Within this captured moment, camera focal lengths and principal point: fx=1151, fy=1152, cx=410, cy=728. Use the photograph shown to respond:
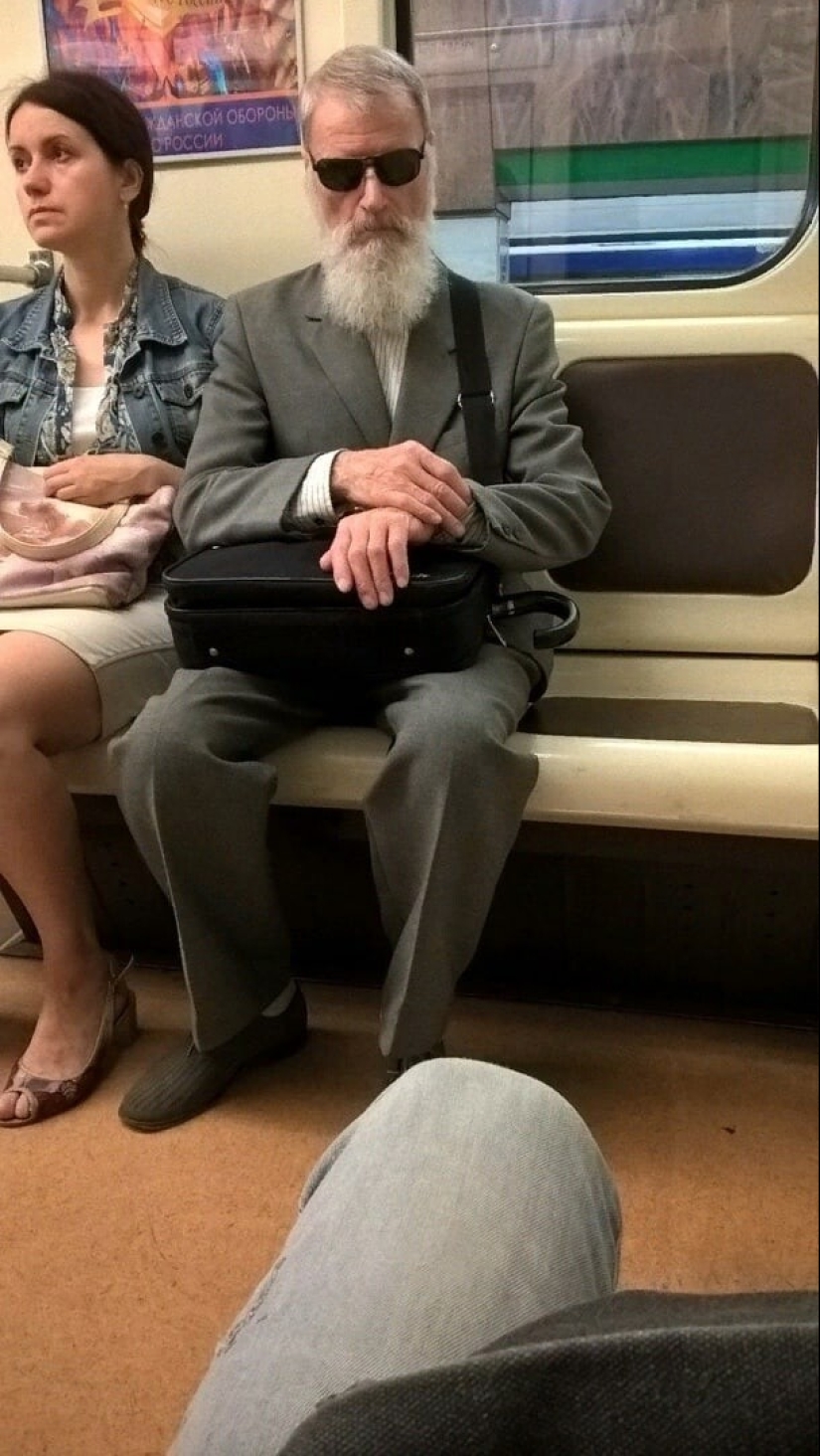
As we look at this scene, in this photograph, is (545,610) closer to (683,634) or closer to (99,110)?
(683,634)

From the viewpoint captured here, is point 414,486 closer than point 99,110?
Yes

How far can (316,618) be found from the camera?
1.46m

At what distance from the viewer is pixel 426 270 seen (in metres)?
1.75

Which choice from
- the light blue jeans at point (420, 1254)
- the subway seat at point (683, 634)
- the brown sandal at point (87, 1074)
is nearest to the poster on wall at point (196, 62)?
the subway seat at point (683, 634)

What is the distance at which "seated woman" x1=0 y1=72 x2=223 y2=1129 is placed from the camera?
5.57 feet

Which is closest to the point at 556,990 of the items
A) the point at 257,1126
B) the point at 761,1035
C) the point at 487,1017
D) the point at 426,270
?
the point at 487,1017

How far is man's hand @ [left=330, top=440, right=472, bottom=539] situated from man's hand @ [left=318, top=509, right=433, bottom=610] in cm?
5

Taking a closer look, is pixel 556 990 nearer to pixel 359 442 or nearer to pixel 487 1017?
pixel 487 1017

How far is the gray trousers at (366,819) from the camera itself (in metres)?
1.41

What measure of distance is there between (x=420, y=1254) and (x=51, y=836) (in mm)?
1324

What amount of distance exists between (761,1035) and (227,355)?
5.45 ft

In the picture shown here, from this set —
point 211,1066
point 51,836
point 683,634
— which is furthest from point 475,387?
point 211,1066

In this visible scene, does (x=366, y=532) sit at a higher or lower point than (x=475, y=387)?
lower

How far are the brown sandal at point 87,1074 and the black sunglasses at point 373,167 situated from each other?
123 centimetres
